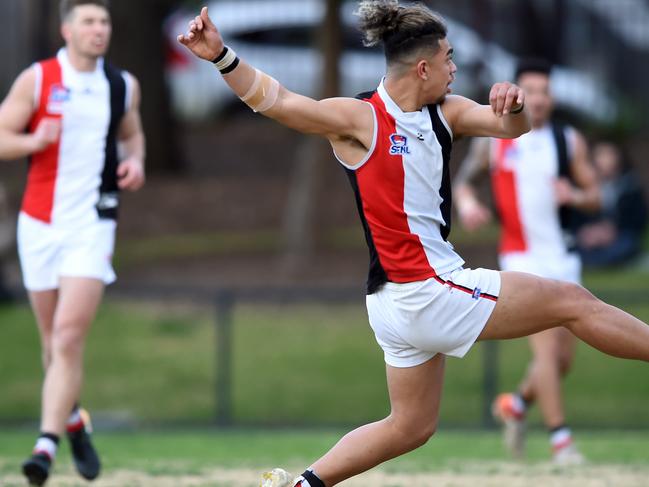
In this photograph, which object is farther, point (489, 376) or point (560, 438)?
point (489, 376)

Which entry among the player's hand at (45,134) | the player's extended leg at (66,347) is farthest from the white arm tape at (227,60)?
the player's extended leg at (66,347)

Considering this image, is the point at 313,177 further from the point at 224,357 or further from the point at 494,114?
the point at 494,114

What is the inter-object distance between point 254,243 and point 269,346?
4237 mm

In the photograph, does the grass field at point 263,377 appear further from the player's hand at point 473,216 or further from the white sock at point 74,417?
the white sock at point 74,417

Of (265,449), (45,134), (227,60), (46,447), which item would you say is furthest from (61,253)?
(265,449)

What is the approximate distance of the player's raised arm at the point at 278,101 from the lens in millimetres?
5535

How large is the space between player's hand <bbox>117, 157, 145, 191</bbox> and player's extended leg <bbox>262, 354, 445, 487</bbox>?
220 centimetres

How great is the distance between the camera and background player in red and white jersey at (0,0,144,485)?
23.2 feet

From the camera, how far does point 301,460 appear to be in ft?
30.1

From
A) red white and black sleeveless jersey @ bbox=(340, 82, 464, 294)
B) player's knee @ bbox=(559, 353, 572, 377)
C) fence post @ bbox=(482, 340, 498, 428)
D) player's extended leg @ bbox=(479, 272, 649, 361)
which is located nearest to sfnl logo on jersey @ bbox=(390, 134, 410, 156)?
red white and black sleeveless jersey @ bbox=(340, 82, 464, 294)

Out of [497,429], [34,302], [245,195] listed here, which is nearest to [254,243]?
[245,195]

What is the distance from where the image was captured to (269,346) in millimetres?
14016

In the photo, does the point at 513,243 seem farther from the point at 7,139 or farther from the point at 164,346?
the point at 164,346

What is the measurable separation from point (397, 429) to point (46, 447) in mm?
2048
